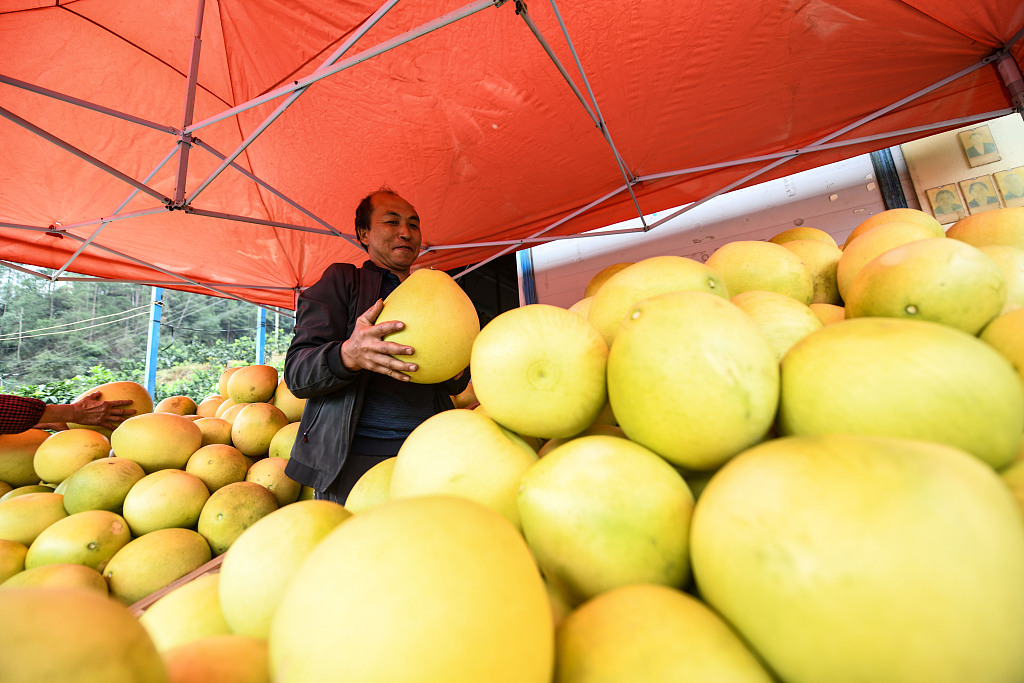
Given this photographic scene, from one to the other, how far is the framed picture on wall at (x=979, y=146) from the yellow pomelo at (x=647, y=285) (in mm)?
4640

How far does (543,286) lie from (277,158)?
3.57 m

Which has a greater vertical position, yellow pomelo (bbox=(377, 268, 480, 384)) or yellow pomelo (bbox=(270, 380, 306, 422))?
yellow pomelo (bbox=(377, 268, 480, 384))

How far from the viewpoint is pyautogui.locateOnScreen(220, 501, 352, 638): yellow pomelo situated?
25.3 inches

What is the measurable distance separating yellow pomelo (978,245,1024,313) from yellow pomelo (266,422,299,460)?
327cm

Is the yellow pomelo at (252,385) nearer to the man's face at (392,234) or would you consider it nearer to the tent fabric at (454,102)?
the tent fabric at (454,102)

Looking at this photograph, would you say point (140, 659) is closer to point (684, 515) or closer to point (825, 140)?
point (684, 515)

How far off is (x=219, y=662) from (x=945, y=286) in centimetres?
131

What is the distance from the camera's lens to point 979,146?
361cm

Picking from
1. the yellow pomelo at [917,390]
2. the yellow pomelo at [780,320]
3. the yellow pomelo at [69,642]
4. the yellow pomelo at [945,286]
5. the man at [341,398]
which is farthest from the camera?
the man at [341,398]

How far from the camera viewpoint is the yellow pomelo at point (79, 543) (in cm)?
186

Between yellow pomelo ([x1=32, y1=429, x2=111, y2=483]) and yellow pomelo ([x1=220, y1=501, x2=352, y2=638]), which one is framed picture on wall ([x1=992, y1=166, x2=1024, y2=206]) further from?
yellow pomelo ([x1=32, y1=429, x2=111, y2=483])

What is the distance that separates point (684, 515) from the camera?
651mm

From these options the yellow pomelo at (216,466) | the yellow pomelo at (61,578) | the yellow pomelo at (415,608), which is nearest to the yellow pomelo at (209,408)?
the yellow pomelo at (216,466)

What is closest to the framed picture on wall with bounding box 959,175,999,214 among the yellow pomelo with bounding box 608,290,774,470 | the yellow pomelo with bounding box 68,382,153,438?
the yellow pomelo with bounding box 608,290,774,470
